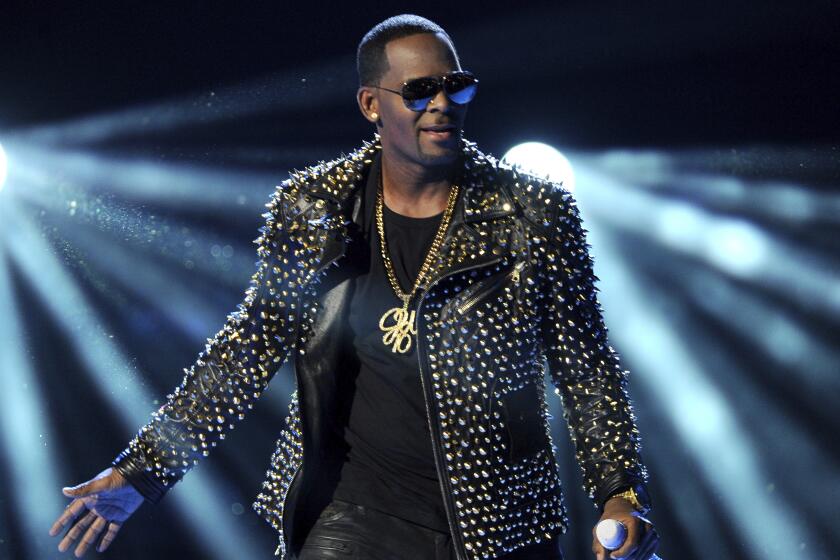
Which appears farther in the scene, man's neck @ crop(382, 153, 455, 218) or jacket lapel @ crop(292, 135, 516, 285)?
man's neck @ crop(382, 153, 455, 218)

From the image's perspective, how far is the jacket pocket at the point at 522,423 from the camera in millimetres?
2590

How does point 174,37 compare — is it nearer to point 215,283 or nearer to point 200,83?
point 200,83

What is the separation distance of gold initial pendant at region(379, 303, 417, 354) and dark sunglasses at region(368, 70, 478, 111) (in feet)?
1.86

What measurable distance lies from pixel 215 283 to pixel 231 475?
1.10 metres

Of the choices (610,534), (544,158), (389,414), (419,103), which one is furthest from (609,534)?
(544,158)

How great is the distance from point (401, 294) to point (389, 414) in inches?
13.2

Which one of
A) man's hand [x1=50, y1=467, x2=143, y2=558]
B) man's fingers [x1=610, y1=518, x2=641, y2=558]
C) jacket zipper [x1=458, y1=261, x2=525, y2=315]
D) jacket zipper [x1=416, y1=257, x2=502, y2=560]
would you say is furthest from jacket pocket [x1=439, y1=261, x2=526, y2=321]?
man's hand [x1=50, y1=467, x2=143, y2=558]

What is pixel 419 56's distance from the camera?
9.16 feet

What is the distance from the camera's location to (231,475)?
218 inches

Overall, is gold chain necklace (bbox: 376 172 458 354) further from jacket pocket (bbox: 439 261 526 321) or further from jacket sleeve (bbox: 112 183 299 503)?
jacket sleeve (bbox: 112 183 299 503)

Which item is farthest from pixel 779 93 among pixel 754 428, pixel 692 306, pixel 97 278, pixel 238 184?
pixel 97 278

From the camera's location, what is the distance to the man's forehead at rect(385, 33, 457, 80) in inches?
109

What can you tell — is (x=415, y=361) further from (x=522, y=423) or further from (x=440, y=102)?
(x=440, y=102)

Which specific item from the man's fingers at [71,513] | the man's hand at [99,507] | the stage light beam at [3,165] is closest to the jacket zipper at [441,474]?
the man's hand at [99,507]
